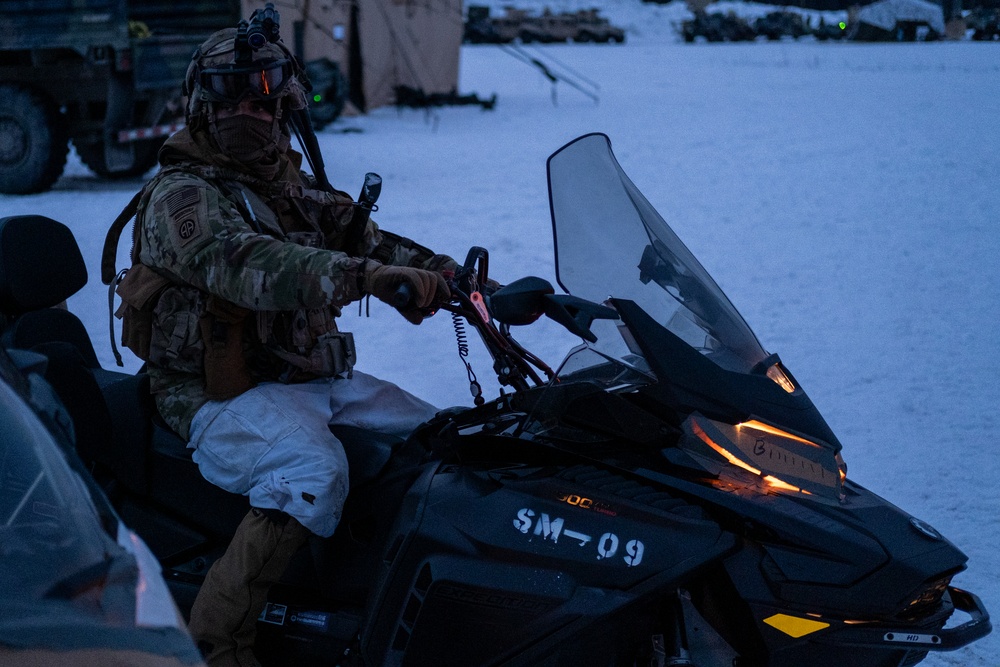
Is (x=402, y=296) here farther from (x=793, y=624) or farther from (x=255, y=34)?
(x=793, y=624)

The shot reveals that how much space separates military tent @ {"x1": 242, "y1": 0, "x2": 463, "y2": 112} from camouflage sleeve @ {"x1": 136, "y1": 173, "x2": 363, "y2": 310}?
12.4 m

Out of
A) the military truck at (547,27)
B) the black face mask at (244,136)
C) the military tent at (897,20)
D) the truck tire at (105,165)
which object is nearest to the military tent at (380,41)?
the truck tire at (105,165)

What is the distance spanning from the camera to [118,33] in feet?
31.6

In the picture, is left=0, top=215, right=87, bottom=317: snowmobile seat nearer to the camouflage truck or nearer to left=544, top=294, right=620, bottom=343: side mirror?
left=544, top=294, right=620, bottom=343: side mirror

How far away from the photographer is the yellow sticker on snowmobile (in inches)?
77.0

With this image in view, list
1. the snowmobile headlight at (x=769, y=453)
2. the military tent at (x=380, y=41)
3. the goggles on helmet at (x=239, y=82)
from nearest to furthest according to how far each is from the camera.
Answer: the snowmobile headlight at (x=769, y=453) < the goggles on helmet at (x=239, y=82) < the military tent at (x=380, y=41)

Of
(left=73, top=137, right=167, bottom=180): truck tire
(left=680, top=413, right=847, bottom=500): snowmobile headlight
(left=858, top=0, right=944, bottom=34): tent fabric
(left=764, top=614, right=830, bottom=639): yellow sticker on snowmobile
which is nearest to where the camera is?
(left=764, top=614, right=830, bottom=639): yellow sticker on snowmobile

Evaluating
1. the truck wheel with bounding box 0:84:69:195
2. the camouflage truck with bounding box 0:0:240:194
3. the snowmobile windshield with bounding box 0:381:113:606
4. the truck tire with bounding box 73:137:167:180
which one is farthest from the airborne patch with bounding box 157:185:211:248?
the truck tire with bounding box 73:137:167:180

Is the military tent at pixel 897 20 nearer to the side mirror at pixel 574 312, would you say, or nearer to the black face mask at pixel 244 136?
the black face mask at pixel 244 136

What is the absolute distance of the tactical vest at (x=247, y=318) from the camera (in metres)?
2.49

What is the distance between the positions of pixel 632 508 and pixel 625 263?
1.92 ft

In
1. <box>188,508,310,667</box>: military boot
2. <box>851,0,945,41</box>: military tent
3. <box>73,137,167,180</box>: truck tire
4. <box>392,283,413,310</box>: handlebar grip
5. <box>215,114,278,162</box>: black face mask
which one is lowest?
<box>73,137,167,180</box>: truck tire

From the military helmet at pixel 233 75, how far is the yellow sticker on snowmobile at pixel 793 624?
67.2 inches

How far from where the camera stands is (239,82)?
2488mm
